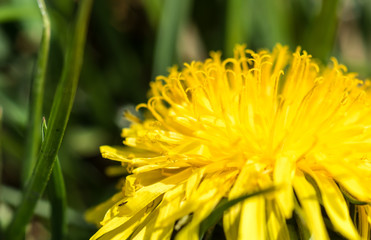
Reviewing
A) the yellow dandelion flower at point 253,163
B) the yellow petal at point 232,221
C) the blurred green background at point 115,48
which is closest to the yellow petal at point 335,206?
the yellow dandelion flower at point 253,163

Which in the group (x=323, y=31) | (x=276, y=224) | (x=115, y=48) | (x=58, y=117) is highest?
(x=115, y=48)

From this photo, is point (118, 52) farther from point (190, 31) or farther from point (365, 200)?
point (365, 200)

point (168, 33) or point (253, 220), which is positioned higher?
point (168, 33)

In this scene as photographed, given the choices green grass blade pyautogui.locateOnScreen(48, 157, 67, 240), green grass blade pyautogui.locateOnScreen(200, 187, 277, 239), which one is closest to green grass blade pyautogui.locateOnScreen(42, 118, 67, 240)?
green grass blade pyautogui.locateOnScreen(48, 157, 67, 240)

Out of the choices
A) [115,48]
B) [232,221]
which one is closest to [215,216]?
[232,221]

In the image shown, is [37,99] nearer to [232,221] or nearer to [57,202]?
[57,202]

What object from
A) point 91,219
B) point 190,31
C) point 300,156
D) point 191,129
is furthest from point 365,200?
point 190,31

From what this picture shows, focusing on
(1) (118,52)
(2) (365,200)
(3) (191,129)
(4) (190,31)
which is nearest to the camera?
(2) (365,200)
